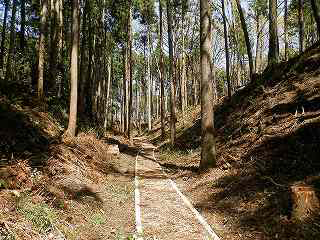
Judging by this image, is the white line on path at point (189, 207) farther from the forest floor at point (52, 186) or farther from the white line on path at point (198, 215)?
the forest floor at point (52, 186)

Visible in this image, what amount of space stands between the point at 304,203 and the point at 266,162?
371 cm

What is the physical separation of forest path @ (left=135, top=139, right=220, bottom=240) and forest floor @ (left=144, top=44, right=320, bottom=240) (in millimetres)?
410

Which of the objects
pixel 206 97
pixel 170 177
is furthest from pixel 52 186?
pixel 206 97

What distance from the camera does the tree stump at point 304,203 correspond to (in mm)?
8297

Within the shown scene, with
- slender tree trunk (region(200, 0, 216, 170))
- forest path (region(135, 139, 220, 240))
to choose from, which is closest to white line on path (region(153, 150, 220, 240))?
forest path (region(135, 139, 220, 240))

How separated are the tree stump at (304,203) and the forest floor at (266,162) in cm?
19

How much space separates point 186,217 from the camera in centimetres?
1016

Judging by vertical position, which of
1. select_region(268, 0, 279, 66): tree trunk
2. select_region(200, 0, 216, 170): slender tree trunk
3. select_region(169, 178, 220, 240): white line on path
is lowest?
select_region(169, 178, 220, 240): white line on path

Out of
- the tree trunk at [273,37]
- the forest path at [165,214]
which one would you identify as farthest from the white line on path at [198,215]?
the tree trunk at [273,37]

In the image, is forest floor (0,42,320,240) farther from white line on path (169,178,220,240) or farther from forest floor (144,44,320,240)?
white line on path (169,178,220,240)

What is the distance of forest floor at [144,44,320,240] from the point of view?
29.6 ft

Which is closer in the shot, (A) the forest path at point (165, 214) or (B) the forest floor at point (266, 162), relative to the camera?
(A) the forest path at point (165, 214)

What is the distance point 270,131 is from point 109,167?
762 centimetres

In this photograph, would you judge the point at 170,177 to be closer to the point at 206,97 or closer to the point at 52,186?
the point at 206,97
